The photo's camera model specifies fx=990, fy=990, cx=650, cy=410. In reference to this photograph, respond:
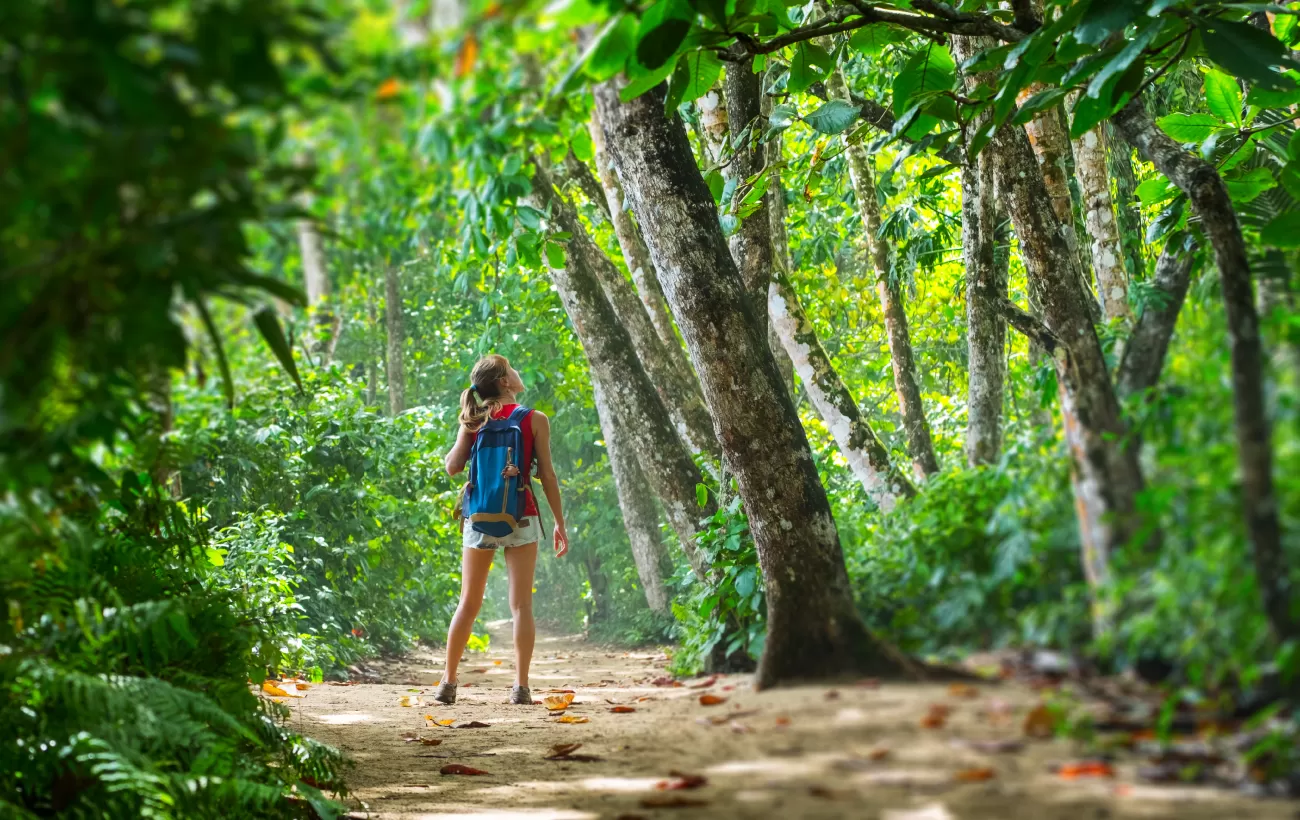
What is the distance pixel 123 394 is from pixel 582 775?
1.37 meters

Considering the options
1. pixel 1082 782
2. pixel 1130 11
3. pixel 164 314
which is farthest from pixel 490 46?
pixel 1130 11

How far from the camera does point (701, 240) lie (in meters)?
2.66

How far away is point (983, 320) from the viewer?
2.73m

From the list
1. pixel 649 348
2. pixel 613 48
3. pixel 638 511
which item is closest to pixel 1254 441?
pixel 613 48

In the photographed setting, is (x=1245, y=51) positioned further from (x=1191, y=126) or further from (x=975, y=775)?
(x=975, y=775)

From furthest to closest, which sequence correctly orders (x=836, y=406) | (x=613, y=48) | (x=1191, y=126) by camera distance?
(x=836, y=406) → (x=1191, y=126) → (x=613, y=48)

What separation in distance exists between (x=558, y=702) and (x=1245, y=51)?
3.66 m

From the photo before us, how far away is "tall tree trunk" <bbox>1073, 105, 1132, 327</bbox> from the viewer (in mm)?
4036

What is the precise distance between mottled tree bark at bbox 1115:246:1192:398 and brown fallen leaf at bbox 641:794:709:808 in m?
0.94

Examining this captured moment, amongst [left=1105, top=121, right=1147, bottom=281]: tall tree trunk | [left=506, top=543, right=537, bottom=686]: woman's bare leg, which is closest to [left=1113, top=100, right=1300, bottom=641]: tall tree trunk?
[left=506, top=543, right=537, bottom=686]: woman's bare leg

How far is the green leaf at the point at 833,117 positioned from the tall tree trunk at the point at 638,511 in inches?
270

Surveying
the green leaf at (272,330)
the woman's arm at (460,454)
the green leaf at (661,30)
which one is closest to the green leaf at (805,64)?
the green leaf at (661,30)

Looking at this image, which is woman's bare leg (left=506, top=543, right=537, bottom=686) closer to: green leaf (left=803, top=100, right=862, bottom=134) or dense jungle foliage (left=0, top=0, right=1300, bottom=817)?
dense jungle foliage (left=0, top=0, right=1300, bottom=817)

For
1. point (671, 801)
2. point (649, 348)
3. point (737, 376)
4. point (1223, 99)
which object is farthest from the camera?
point (649, 348)
